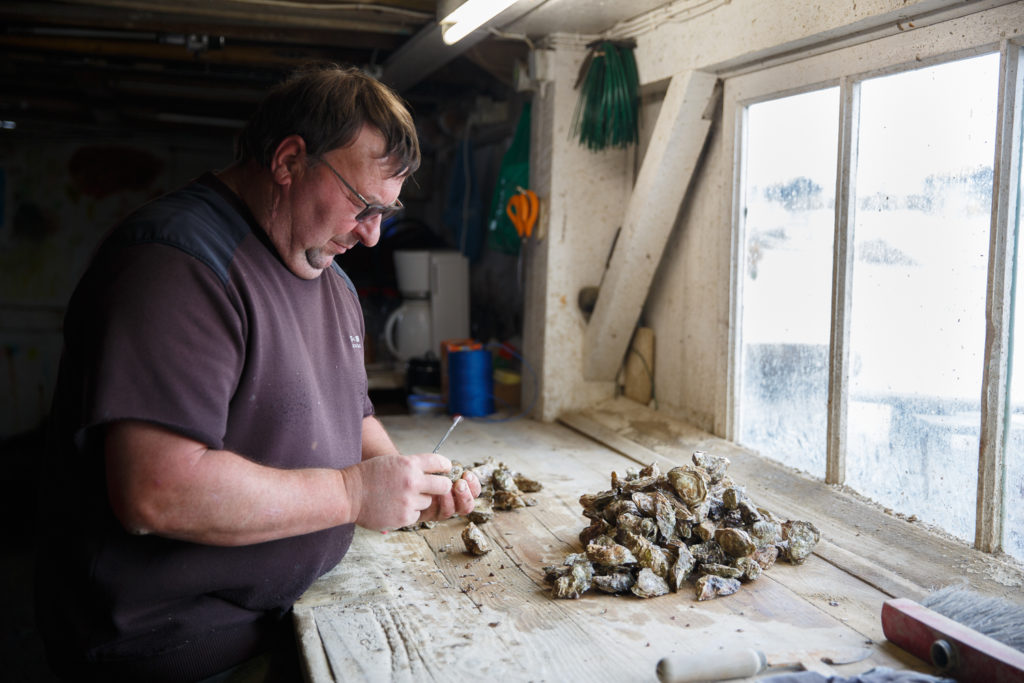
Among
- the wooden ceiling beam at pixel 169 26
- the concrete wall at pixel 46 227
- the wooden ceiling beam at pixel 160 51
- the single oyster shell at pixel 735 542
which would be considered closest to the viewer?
the single oyster shell at pixel 735 542

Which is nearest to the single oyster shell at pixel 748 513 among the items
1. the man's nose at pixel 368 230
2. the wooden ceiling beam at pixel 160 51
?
the man's nose at pixel 368 230

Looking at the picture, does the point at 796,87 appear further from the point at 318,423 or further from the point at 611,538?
the point at 318,423

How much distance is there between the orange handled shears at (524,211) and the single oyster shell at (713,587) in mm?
2145

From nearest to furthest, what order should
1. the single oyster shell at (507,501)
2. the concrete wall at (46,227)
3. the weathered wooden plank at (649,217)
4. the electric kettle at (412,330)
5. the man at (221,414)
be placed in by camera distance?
the man at (221,414) → the single oyster shell at (507,501) → the weathered wooden plank at (649,217) → the electric kettle at (412,330) → the concrete wall at (46,227)

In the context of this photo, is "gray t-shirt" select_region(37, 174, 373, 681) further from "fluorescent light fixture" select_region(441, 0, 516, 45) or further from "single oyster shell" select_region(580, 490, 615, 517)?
"fluorescent light fixture" select_region(441, 0, 516, 45)

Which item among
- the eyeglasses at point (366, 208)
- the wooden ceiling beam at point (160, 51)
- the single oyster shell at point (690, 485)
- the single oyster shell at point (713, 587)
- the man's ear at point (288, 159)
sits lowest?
the single oyster shell at point (713, 587)

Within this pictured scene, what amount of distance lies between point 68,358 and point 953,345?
199cm

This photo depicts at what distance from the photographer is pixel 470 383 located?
378 cm

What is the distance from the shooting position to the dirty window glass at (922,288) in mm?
2059

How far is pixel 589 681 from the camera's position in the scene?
142 cm

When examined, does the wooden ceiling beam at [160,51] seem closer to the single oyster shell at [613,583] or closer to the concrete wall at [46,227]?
the concrete wall at [46,227]

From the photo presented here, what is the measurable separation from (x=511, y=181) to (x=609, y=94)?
905mm

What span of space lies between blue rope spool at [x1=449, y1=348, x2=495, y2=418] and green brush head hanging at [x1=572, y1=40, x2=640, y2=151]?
1077 mm

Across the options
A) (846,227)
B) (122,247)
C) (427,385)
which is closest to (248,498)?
(122,247)
